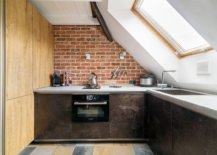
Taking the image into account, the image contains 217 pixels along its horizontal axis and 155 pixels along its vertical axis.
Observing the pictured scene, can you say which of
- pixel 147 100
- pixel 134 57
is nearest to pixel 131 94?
pixel 147 100

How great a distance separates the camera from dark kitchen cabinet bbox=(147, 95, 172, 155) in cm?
188

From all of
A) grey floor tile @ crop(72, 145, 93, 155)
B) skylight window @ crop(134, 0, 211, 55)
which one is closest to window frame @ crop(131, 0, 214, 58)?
skylight window @ crop(134, 0, 211, 55)

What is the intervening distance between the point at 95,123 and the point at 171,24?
6.12 ft

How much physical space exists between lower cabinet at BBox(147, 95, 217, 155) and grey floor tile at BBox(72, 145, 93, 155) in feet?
2.83

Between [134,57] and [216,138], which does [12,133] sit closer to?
[216,138]

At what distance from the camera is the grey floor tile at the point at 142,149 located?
2.50 m

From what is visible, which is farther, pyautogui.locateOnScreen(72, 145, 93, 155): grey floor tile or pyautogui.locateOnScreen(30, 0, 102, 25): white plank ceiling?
pyautogui.locateOnScreen(30, 0, 102, 25): white plank ceiling

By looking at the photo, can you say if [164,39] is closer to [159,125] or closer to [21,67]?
[159,125]

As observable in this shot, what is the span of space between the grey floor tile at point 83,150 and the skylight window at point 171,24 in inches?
77.2

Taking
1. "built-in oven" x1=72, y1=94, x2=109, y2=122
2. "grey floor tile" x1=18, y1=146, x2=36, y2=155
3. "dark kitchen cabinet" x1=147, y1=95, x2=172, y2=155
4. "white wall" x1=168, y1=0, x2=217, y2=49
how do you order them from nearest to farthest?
"white wall" x1=168, y1=0, x2=217, y2=49
"dark kitchen cabinet" x1=147, y1=95, x2=172, y2=155
"grey floor tile" x1=18, y1=146, x2=36, y2=155
"built-in oven" x1=72, y1=94, x2=109, y2=122

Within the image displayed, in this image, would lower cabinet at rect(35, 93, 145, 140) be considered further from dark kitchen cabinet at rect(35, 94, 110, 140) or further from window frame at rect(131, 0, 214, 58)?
window frame at rect(131, 0, 214, 58)

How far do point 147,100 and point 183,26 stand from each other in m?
1.17

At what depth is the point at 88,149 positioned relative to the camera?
2639mm

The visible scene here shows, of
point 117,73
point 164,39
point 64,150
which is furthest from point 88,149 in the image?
point 164,39
